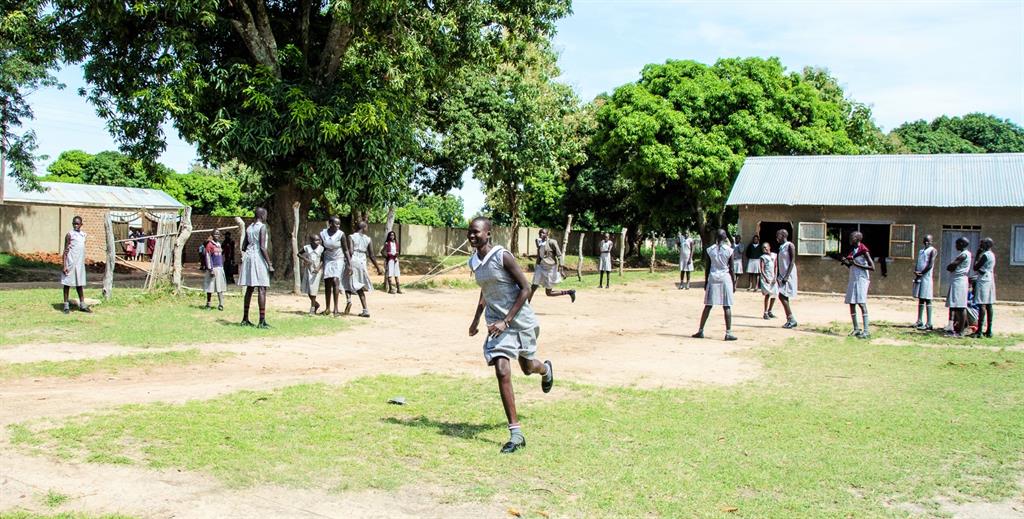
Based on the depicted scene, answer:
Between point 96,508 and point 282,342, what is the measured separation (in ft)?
24.4

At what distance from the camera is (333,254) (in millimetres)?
14906

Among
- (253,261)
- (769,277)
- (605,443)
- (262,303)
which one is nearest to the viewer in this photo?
(605,443)

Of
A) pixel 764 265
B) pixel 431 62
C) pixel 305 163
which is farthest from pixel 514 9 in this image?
pixel 764 265

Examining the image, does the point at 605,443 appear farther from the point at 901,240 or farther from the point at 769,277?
the point at 901,240

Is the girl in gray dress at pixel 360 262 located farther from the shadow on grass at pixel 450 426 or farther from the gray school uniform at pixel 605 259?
the gray school uniform at pixel 605 259

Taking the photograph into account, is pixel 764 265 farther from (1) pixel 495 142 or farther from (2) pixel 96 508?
(1) pixel 495 142

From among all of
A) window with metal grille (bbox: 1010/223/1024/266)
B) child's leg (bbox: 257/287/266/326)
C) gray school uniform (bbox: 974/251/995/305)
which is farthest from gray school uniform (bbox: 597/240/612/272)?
child's leg (bbox: 257/287/266/326)

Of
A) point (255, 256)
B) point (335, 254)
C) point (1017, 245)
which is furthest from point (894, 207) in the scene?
point (255, 256)

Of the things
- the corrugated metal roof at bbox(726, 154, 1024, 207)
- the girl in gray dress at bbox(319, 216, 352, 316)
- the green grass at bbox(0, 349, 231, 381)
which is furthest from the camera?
the corrugated metal roof at bbox(726, 154, 1024, 207)

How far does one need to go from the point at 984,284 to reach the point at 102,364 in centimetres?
1406

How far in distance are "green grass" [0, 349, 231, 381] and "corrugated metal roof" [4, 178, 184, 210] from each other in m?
25.1

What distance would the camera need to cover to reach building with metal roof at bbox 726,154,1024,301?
23562 mm

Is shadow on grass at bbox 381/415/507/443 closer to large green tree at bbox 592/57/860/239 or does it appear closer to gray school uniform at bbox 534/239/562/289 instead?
gray school uniform at bbox 534/239/562/289

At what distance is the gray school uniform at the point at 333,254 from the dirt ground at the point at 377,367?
1129 mm
